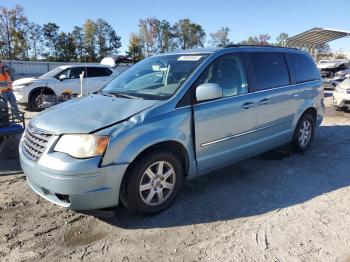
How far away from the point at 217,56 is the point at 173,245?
236cm

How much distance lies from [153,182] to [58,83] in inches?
395

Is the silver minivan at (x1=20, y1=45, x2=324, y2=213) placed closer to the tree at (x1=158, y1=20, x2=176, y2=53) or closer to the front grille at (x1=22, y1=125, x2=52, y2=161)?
the front grille at (x1=22, y1=125, x2=52, y2=161)

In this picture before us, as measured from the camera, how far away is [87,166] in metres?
3.18

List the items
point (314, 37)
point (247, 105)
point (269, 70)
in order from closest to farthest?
point (247, 105), point (269, 70), point (314, 37)

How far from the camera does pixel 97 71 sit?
13805 mm

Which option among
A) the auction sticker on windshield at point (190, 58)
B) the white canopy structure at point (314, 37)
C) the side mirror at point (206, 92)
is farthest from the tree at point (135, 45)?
the side mirror at point (206, 92)

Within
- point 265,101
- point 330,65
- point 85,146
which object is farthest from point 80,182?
point 330,65

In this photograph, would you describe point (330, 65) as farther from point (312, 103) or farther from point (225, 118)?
point (225, 118)

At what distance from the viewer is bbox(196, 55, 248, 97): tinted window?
4258 mm

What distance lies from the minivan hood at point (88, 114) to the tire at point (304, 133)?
10.2 ft

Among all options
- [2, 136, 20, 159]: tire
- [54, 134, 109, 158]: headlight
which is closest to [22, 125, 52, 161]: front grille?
[54, 134, 109, 158]: headlight

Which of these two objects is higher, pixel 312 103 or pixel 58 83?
pixel 58 83

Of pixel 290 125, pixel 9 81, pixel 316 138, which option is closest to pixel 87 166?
pixel 290 125

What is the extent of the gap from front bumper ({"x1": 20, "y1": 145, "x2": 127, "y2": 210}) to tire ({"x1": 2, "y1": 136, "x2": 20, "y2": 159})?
2778 mm
